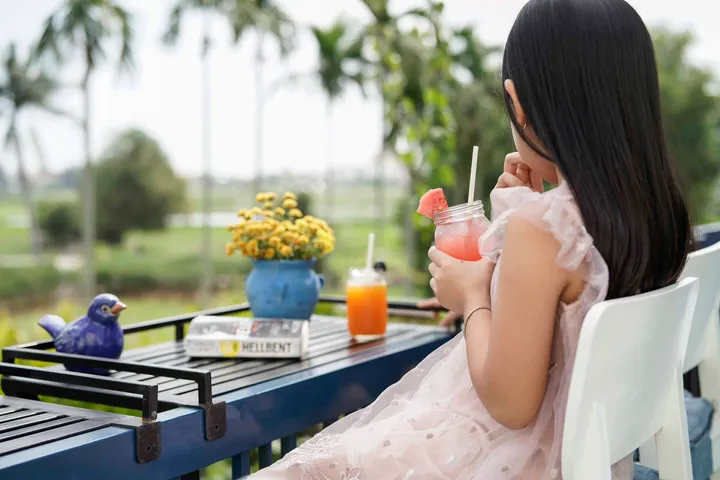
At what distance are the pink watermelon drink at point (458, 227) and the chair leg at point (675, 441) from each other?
39 cm

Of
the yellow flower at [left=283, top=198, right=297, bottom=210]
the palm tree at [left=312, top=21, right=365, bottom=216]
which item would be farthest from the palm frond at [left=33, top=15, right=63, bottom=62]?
the yellow flower at [left=283, top=198, right=297, bottom=210]

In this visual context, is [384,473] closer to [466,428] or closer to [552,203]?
[466,428]

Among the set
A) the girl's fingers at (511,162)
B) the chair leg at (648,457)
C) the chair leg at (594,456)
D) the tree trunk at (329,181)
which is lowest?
the chair leg at (648,457)

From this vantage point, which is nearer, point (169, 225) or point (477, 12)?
point (477, 12)

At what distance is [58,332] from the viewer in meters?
1.79

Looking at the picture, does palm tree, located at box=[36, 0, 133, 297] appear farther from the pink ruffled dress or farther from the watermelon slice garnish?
the pink ruffled dress

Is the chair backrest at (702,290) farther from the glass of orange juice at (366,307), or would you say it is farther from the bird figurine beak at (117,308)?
the bird figurine beak at (117,308)

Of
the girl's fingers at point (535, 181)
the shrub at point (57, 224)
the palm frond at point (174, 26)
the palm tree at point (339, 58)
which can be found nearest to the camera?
the girl's fingers at point (535, 181)

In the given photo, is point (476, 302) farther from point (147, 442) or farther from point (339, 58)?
point (339, 58)

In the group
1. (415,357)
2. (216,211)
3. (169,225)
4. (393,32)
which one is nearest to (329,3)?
(216,211)

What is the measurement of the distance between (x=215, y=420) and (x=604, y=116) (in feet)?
2.87

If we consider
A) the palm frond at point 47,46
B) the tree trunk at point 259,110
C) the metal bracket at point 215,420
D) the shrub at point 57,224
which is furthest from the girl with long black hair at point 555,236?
the shrub at point 57,224

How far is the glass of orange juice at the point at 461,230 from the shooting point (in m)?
1.40

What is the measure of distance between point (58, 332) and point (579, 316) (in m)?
1.20
